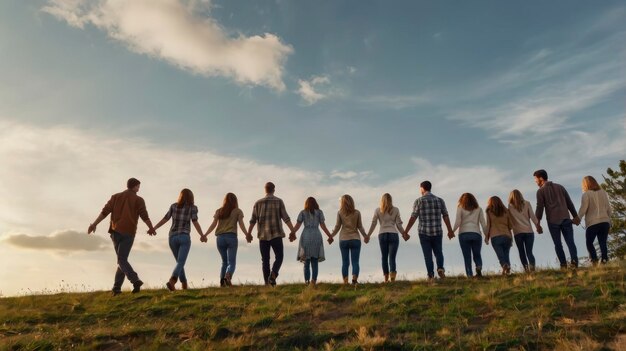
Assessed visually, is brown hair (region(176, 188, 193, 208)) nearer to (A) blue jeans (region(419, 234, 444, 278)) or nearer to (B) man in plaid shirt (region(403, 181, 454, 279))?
(B) man in plaid shirt (region(403, 181, 454, 279))

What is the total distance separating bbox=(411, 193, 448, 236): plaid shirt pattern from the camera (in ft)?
46.8

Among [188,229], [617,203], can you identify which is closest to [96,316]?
[188,229]

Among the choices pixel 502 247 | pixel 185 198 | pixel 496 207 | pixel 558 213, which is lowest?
pixel 502 247

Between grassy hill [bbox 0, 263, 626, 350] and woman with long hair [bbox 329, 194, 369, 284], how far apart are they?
0.86 metres

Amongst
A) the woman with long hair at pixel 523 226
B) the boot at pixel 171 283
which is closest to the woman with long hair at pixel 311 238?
the boot at pixel 171 283

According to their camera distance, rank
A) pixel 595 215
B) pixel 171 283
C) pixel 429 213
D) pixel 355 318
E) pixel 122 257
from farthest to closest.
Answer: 1. pixel 595 215
2. pixel 429 213
3. pixel 171 283
4. pixel 122 257
5. pixel 355 318

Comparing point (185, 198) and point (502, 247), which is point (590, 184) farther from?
point (185, 198)

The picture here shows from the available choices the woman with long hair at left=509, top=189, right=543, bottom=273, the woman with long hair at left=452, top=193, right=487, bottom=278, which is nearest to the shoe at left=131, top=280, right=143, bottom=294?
the woman with long hair at left=452, top=193, right=487, bottom=278

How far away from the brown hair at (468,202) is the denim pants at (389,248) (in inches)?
76.7

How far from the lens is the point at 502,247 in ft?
48.0

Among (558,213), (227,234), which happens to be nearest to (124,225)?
(227,234)

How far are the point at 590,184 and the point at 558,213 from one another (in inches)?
54.0

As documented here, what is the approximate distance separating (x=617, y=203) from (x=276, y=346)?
101 ft

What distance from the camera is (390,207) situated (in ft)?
47.9
